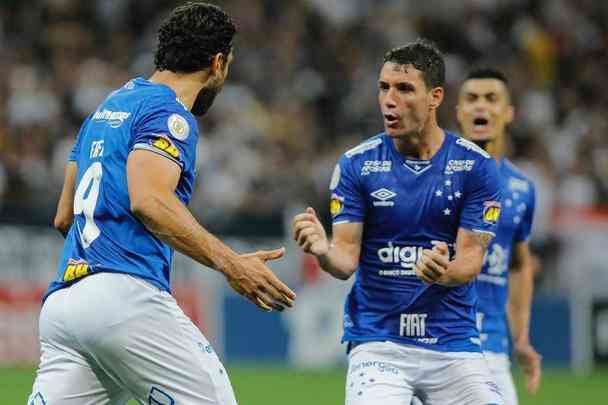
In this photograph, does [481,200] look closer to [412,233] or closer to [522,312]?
[412,233]

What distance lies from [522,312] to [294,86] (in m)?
10.5

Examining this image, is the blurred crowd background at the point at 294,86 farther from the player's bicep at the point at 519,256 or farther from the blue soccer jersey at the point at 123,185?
the blue soccer jersey at the point at 123,185

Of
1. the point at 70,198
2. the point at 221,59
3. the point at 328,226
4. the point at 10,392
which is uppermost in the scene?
Answer: the point at 221,59

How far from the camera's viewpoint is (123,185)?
549cm

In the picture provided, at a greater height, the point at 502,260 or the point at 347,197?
the point at 347,197

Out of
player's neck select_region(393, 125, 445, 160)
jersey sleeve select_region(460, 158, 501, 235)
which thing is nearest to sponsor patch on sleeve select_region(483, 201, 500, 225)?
jersey sleeve select_region(460, 158, 501, 235)

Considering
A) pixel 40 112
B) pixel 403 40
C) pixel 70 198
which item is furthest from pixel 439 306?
pixel 403 40

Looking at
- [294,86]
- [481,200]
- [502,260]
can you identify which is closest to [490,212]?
[481,200]

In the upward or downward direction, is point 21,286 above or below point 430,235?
below

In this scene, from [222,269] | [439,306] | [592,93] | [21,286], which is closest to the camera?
[222,269]

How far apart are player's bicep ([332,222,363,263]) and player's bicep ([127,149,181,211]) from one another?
135 cm

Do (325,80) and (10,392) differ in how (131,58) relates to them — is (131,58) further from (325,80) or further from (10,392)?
(10,392)

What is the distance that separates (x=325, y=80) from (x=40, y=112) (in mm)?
4593

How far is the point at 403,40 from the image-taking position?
19469 mm
